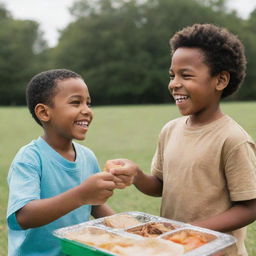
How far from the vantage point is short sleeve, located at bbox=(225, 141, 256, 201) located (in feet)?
7.52

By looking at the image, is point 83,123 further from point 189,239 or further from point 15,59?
point 15,59

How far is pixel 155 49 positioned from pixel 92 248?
186 feet

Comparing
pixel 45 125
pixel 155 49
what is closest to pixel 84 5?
pixel 155 49

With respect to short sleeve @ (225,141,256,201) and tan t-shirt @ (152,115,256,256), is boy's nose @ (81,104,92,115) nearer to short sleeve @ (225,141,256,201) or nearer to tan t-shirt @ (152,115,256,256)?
tan t-shirt @ (152,115,256,256)

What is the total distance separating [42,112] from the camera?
2688 millimetres

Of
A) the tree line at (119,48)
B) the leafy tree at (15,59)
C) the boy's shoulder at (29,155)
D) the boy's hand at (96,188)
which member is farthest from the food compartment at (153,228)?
the leafy tree at (15,59)

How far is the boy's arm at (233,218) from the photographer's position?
2281mm

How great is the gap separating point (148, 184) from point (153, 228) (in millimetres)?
775

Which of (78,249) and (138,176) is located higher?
(138,176)

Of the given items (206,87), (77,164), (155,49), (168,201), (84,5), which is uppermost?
(84,5)

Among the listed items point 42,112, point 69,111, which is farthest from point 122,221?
point 42,112

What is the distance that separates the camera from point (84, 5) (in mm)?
62312

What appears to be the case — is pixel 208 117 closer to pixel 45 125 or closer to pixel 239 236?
pixel 239 236

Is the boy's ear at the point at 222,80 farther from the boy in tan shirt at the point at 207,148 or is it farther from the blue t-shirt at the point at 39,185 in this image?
the blue t-shirt at the point at 39,185
